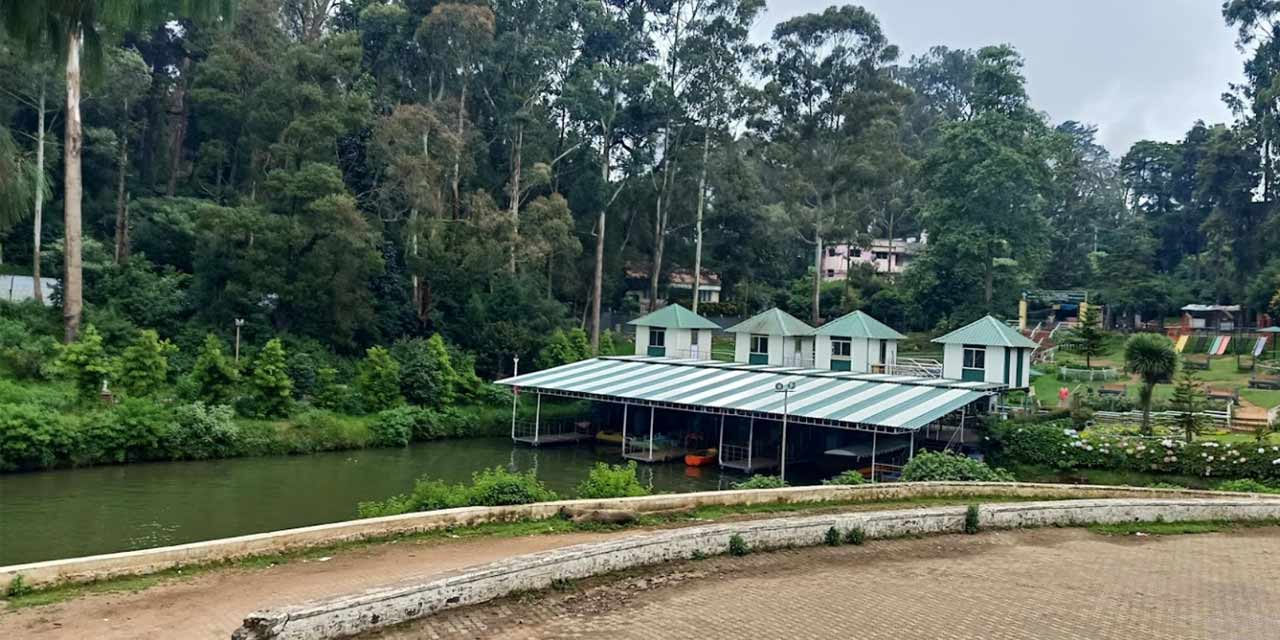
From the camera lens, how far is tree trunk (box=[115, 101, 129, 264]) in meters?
40.5

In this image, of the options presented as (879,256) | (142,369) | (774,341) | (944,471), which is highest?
(879,256)

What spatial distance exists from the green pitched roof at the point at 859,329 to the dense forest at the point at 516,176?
12.2 m

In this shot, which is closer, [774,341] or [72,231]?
[72,231]

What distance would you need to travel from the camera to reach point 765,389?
2911 centimetres

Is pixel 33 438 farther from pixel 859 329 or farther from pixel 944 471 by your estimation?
pixel 859 329

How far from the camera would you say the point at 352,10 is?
1885 inches

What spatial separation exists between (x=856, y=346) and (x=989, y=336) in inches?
190

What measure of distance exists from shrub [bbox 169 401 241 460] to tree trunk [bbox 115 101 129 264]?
15910 mm

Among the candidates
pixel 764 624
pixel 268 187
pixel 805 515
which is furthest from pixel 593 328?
pixel 764 624

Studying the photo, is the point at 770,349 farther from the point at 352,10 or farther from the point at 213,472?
the point at 352,10

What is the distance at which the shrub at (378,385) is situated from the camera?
32062 millimetres

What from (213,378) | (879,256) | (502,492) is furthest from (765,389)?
(879,256)

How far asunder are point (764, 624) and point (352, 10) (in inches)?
1752

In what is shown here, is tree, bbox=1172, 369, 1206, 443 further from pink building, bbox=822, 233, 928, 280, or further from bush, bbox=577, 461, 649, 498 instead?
pink building, bbox=822, 233, 928, 280
